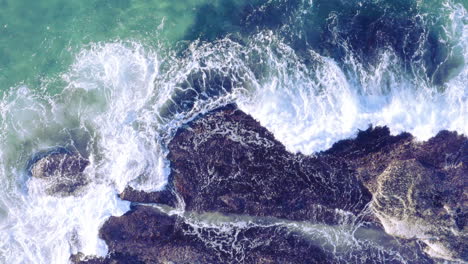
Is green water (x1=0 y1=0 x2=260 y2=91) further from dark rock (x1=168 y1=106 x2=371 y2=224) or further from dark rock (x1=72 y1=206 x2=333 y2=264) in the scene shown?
dark rock (x1=72 y1=206 x2=333 y2=264)

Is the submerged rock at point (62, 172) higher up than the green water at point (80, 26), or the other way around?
the green water at point (80, 26)

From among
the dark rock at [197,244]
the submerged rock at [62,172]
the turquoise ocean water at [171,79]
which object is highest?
the turquoise ocean water at [171,79]

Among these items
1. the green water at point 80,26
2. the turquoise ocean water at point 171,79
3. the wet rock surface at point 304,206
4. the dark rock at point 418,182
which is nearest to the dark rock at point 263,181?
the wet rock surface at point 304,206

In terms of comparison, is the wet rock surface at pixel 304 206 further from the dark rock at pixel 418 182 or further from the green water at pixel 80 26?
the green water at pixel 80 26

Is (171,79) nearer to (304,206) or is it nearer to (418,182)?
(304,206)

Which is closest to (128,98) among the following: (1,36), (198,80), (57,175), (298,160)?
(198,80)

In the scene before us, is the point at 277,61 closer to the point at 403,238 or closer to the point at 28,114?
the point at 403,238

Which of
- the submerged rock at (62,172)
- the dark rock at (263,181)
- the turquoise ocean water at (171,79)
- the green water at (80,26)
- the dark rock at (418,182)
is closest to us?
the dark rock at (418,182)
